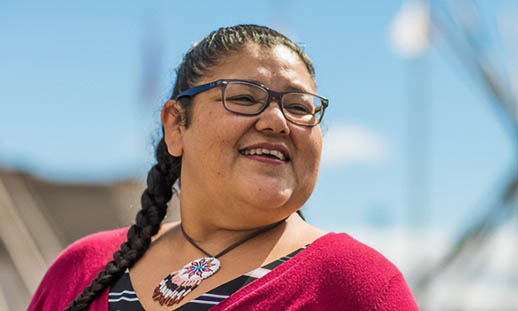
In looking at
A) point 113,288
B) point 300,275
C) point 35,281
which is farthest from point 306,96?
point 35,281

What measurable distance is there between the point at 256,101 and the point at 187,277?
16.9 inches

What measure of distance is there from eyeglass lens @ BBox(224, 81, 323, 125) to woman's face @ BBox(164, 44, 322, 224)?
0.02 metres

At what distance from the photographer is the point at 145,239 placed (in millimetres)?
1727

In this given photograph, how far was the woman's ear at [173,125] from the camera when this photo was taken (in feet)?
5.32

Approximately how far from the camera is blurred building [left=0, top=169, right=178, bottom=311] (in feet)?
14.6

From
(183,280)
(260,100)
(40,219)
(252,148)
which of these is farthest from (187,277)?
(40,219)

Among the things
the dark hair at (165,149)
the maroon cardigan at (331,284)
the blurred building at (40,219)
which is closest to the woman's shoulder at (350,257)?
the maroon cardigan at (331,284)

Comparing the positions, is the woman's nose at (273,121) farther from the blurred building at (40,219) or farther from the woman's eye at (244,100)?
the blurred building at (40,219)

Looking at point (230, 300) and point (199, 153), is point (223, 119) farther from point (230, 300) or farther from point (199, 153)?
point (230, 300)

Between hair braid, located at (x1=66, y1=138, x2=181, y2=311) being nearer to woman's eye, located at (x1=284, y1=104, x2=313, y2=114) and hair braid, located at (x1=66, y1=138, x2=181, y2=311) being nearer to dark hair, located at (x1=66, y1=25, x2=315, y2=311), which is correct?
dark hair, located at (x1=66, y1=25, x2=315, y2=311)

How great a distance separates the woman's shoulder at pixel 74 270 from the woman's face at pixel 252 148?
0.44 metres

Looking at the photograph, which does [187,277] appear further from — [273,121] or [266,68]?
[266,68]

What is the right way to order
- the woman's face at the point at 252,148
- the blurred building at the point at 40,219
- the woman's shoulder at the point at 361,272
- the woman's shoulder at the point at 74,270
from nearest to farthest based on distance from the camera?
the woman's shoulder at the point at 361,272 → the woman's face at the point at 252,148 → the woman's shoulder at the point at 74,270 → the blurred building at the point at 40,219

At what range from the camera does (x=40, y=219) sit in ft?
18.4
